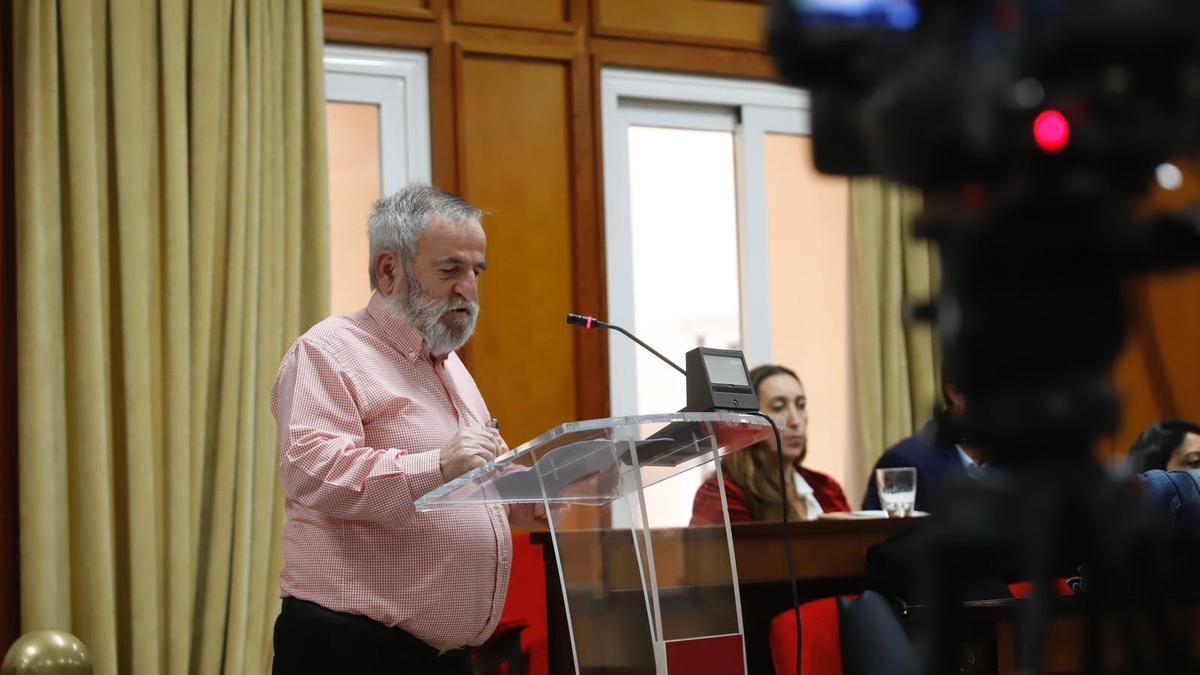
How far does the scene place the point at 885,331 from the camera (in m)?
5.34

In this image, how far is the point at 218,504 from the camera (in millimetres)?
4008

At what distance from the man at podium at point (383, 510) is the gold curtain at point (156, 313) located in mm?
1582

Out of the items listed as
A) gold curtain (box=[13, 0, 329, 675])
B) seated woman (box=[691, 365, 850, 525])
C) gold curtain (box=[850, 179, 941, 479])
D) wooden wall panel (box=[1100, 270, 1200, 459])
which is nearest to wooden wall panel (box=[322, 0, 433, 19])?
gold curtain (box=[13, 0, 329, 675])

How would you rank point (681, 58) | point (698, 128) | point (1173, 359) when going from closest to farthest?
point (681, 58) → point (698, 128) → point (1173, 359)

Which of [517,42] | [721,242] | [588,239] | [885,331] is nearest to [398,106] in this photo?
[517,42]

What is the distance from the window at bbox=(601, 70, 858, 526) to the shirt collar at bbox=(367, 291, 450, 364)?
2.36m

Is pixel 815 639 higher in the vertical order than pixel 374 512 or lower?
lower

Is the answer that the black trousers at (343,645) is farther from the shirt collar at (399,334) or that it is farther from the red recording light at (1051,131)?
the red recording light at (1051,131)

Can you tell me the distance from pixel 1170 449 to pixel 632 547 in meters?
2.21

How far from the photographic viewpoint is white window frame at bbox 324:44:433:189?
183 inches

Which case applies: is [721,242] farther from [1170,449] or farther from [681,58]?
[1170,449]

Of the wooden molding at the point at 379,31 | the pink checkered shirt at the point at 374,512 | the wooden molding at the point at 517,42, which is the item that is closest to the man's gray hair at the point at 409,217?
the pink checkered shirt at the point at 374,512

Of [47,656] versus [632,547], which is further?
[47,656]

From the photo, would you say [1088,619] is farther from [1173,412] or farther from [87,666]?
[87,666]
